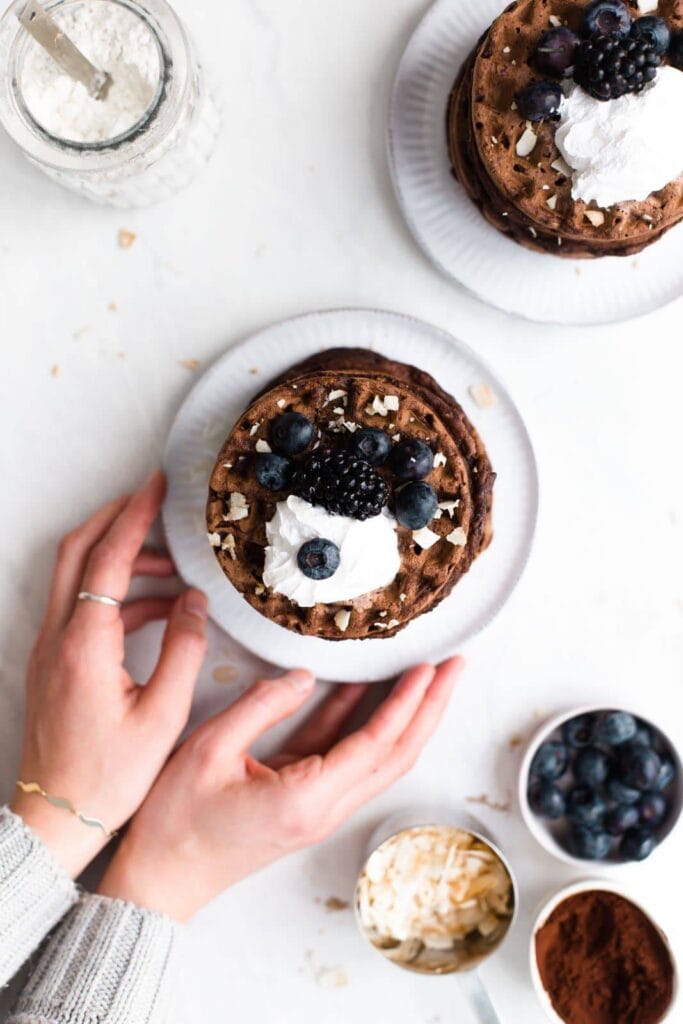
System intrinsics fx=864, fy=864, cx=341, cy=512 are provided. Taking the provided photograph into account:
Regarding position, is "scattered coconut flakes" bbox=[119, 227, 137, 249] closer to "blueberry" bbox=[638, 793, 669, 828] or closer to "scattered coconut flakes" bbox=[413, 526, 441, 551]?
"scattered coconut flakes" bbox=[413, 526, 441, 551]

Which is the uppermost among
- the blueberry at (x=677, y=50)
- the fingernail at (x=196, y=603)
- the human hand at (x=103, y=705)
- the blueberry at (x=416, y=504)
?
the blueberry at (x=677, y=50)

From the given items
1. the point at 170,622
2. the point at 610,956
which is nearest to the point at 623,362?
the point at 170,622

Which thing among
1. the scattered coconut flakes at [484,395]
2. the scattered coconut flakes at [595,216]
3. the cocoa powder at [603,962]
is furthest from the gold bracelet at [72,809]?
the scattered coconut flakes at [595,216]

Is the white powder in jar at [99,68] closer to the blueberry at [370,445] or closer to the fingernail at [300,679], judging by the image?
the blueberry at [370,445]

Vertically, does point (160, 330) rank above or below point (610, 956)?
above

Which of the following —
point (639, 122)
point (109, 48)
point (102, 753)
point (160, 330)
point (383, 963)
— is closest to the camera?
point (639, 122)

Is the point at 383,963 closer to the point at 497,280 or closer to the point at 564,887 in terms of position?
the point at 564,887
